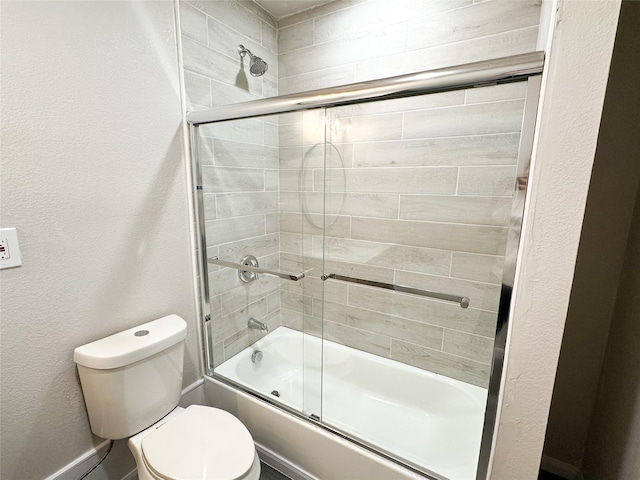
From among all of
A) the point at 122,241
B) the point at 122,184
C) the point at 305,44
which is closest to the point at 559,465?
the point at 122,241

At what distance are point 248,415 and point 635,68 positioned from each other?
2180mm

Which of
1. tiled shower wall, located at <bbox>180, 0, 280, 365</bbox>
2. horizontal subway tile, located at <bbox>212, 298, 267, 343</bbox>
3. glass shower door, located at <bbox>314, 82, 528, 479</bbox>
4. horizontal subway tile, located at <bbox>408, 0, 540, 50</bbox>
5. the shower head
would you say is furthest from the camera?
horizontal subway tile, located at <bbox>212, 298, 267, 343</bbox>

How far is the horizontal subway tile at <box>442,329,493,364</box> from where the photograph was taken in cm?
149

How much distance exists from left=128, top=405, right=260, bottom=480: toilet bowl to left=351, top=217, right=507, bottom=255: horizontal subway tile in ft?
3.73

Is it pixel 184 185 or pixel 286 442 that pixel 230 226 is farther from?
pixel 286 442

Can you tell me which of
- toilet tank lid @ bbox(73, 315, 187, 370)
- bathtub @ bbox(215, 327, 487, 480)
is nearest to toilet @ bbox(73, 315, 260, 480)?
toilet tank lid @ bbox(73, 315, 187, 370)

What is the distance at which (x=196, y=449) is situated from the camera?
107cm

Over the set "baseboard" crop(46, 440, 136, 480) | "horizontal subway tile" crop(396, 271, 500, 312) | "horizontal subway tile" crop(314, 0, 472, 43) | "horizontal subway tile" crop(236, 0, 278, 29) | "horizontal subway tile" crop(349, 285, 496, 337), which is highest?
"horizontal subway tile" crop(236, 0, 278, 29)

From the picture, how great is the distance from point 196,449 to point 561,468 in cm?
163

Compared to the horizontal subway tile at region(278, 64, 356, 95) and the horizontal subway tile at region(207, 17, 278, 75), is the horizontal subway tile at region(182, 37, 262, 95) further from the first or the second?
the horizontal subway tile at region(278, 64, 356, 95)

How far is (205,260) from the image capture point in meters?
1.59

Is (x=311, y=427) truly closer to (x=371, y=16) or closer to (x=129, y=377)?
(x=129, y=377)

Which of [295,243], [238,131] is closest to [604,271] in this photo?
[295,243]

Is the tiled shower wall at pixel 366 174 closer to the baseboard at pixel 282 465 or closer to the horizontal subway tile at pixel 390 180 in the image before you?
the horizontal subway tile at pixel 390 180
